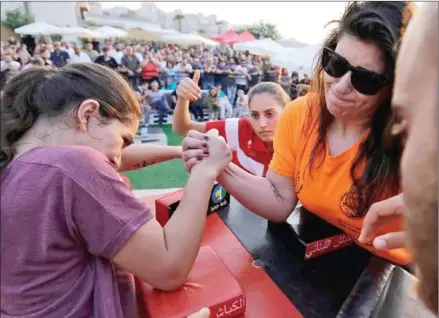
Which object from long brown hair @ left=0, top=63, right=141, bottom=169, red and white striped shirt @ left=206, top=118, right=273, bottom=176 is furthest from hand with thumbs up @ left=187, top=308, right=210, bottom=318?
red and white striped shirt @ left=206, top=118, right=273, bottom=176

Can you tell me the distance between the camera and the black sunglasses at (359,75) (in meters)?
1.09

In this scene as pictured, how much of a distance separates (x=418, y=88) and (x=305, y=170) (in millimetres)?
890

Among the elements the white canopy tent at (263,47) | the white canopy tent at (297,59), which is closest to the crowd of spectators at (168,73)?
the white canopy tent at (297,59)

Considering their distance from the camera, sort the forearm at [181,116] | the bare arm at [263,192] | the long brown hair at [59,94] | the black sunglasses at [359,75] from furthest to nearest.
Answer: the forearm at [181,116] → the bare arm at [263,192] → the black sunglasses at [359,75] → the long brown hair at [59,94]

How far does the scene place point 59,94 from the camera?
802 millimetres

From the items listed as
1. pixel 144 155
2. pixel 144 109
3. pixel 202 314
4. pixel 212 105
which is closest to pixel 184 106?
pixel 144 155

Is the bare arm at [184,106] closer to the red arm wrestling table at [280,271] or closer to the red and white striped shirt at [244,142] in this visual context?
the red and white striped shirt at [244,142]

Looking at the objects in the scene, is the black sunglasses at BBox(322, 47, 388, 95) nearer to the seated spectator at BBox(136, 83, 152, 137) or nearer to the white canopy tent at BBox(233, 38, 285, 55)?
the seated spectator at BBox(136, 83, 152, 137)

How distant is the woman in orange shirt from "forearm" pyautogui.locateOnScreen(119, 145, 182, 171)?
1.00ft

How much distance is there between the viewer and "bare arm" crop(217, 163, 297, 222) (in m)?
1.36

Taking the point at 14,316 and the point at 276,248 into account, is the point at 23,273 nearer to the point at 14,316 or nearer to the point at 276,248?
the point at 14,316

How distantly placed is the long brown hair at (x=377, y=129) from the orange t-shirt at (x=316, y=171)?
0.02 meters

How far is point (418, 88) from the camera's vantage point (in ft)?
1.33

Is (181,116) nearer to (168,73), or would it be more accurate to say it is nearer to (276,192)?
(276,192)
